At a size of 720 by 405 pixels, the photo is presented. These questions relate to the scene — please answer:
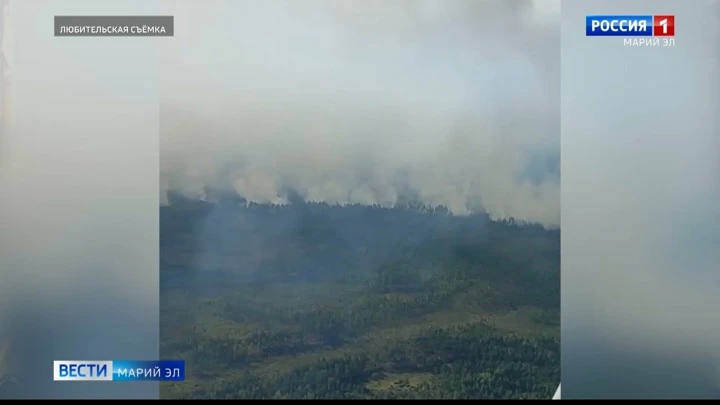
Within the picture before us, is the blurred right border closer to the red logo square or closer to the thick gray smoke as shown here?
the red logo square

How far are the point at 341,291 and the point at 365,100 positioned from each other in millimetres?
776

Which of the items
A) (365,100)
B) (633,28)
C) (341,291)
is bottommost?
(341,291)

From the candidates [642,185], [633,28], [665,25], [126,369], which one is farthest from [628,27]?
[126,369]

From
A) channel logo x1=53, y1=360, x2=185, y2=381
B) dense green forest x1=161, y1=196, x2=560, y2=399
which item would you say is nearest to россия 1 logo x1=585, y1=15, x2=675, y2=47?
dense green forest x1=161, y1=196, x2=560, y2=399

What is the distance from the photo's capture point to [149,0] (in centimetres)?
→ 227

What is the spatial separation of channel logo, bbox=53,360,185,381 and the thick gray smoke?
0.72 m

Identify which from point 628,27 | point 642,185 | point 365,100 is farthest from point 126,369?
point 628,27

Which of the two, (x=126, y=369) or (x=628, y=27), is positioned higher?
(x=628, y=27)

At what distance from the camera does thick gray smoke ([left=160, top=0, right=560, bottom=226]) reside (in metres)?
2.27

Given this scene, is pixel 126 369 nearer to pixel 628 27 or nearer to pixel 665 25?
pixel 628 27

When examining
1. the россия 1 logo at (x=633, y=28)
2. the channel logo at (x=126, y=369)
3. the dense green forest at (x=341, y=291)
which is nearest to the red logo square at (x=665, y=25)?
the россия 1 logo at (x=633, y=28)

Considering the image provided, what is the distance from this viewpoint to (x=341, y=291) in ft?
7.51

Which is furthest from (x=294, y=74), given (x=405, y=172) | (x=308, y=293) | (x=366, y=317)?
(x=366, y=317)

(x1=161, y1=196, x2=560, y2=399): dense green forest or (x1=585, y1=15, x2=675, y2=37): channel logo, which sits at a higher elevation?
(x1=585, y1=15, x2=675, y2=37): channel logo
